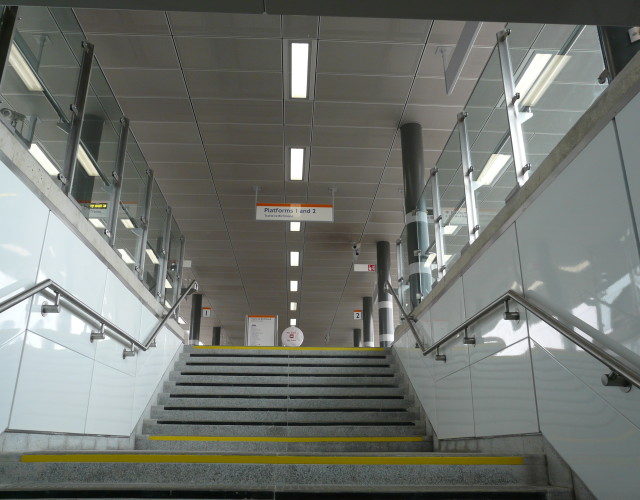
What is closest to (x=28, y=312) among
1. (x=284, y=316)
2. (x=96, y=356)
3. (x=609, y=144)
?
(x=96, y=356)

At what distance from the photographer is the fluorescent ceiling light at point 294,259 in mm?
14484

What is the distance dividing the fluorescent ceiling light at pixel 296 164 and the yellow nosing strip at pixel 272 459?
6.73 m

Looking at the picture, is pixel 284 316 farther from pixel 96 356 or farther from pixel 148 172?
pixel 96 356

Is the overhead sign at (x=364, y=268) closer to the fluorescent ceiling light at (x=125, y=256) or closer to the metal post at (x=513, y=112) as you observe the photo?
the fluorescent ceiling light at (x=125, y=256)

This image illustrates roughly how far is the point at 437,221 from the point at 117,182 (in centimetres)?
329

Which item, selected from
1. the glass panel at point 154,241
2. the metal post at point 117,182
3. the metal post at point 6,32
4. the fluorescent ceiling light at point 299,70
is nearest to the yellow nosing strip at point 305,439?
the metal post at point 117,182

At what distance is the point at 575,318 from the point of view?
9.16 feet

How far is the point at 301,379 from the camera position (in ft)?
22.0

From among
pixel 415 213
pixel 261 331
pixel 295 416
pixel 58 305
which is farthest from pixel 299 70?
pixel 261 331

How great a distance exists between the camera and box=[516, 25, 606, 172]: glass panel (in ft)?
9.56

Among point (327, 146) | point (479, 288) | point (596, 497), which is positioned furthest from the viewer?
point (327, 146)

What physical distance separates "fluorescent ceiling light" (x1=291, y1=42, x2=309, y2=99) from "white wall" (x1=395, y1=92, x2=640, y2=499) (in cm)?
374

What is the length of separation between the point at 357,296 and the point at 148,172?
40.9 feet

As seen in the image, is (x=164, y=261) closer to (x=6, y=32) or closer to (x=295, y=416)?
(x=295, y=416)
